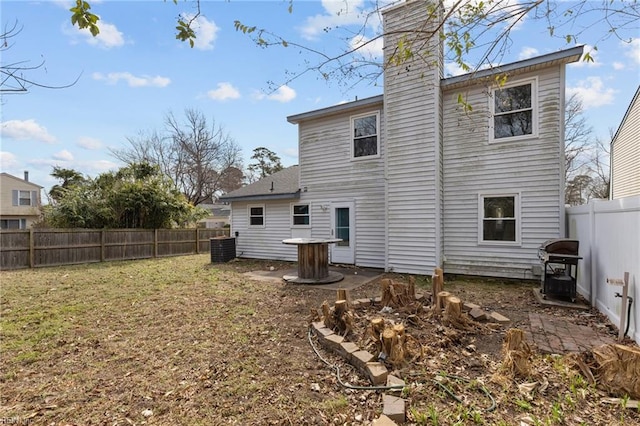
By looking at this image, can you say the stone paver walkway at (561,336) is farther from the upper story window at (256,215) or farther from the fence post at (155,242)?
the fence post at (155,242)

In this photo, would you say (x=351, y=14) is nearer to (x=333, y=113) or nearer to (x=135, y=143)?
(x=333, y=113)

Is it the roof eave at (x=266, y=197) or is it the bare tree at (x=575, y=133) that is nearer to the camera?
the roof eave at (x=266, y=197)

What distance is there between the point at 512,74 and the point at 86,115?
1067cm

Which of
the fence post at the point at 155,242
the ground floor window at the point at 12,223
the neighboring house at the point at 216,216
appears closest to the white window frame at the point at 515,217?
the fence post at the point at 155,242

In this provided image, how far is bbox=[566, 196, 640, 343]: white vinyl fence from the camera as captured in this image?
352 cm

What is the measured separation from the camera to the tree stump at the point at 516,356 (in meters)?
2.72

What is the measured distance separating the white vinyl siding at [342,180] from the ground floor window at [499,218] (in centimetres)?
260

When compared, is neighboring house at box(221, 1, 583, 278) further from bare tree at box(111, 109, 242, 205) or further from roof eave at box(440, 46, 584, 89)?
bare tree at box(111, 109, 242, 205)

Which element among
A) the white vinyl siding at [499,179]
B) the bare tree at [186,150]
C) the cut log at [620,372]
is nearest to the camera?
the cut log at [620,372]

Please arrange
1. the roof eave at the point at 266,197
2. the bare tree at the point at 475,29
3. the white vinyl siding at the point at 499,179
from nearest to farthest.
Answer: the bare tree at the point at 475,29 < the white vinyl siding at the point at 499,179 < the roof eave at the point at 266,197

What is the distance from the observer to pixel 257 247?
11.8 m

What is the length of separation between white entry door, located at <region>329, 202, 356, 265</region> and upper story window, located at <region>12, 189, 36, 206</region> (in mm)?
27317

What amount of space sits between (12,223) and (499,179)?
30400mm

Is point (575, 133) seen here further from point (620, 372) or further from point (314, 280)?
point (620, 372)
